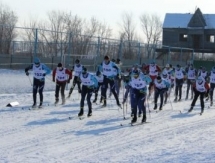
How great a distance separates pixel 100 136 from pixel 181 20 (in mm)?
55275

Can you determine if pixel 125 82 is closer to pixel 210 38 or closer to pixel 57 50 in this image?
pixel 57 50

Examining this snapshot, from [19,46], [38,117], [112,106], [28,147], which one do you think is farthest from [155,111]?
[19,46]

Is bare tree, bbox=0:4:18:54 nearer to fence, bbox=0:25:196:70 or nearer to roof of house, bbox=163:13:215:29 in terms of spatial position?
fence, bbox=0:25:196:70

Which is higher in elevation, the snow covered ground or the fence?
the fence

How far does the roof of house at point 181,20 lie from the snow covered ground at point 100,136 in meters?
46.9

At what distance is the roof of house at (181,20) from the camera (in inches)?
2525

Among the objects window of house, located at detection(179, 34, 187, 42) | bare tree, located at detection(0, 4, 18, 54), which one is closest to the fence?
bare tree, located at detection(0, 4, 18, 54)

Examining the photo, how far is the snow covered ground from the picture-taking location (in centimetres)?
1009

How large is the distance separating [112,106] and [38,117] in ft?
15.0

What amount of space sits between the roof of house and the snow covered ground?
46932 mm

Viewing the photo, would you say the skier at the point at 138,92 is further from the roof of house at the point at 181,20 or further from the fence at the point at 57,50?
the roof of house at the point at 181,20

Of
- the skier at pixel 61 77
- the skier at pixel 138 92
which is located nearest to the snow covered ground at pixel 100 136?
the skier at pixel 138 92

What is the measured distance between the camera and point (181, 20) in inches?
2589

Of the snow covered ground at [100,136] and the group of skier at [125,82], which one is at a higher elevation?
the group of skier at [125,82]
